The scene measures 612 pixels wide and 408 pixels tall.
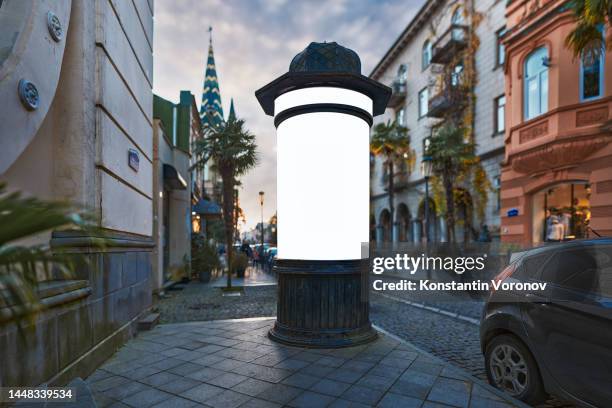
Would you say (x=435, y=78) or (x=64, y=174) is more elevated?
(x=435, y=78)

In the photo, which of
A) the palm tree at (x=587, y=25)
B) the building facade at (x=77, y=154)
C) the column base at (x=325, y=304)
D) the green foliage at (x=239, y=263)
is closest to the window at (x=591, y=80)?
the palm tree at (x=587, y=25)

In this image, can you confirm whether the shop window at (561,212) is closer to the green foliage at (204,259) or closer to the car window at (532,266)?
the car window at (532,266)

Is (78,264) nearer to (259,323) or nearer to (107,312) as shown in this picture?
(107,312)

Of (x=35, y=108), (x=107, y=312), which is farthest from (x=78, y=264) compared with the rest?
(x=107, y=312)

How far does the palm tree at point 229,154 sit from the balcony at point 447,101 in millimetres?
13539

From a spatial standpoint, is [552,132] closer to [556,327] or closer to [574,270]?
[574,270]

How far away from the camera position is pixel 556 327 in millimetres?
3277

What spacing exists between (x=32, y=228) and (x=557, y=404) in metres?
4.76

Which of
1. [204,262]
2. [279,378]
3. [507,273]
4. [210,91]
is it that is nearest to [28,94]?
[279,378]

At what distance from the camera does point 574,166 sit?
12039mm

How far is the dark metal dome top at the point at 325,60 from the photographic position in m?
5.21

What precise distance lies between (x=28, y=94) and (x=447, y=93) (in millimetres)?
22417

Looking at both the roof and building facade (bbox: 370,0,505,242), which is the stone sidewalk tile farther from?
the roof

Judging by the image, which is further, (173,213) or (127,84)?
(173,213)
